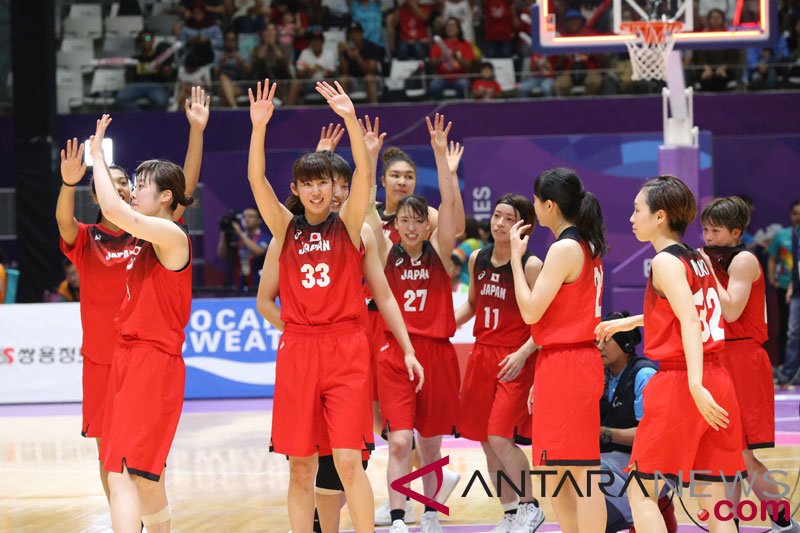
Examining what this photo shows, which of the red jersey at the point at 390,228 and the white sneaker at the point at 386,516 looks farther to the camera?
the red jersey at the point at 390,228

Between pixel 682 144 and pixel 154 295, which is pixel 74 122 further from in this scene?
pixel 154 295

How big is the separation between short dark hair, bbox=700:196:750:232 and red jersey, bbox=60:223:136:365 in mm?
3203

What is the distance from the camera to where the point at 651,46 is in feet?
35.5

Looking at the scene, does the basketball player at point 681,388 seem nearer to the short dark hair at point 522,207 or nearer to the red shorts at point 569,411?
the red shorts at point 569,411

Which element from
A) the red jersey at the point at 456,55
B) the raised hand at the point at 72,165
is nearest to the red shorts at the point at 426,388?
the raised hand at the point at 72,165

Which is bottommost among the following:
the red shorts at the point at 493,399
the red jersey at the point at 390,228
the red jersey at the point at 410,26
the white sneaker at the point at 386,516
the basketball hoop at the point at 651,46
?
the white sneaker at the point at 386,516

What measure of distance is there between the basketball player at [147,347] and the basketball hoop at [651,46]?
246 inches

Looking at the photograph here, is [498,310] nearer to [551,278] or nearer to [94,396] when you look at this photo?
[551,278]

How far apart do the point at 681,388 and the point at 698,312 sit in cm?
33

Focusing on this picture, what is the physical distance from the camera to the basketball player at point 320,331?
5.39m

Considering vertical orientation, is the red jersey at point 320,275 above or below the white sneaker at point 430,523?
above

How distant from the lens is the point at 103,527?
708 cm

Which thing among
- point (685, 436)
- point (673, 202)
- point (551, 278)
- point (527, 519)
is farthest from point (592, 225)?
point (527, 519)

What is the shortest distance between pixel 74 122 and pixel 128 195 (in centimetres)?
1074
